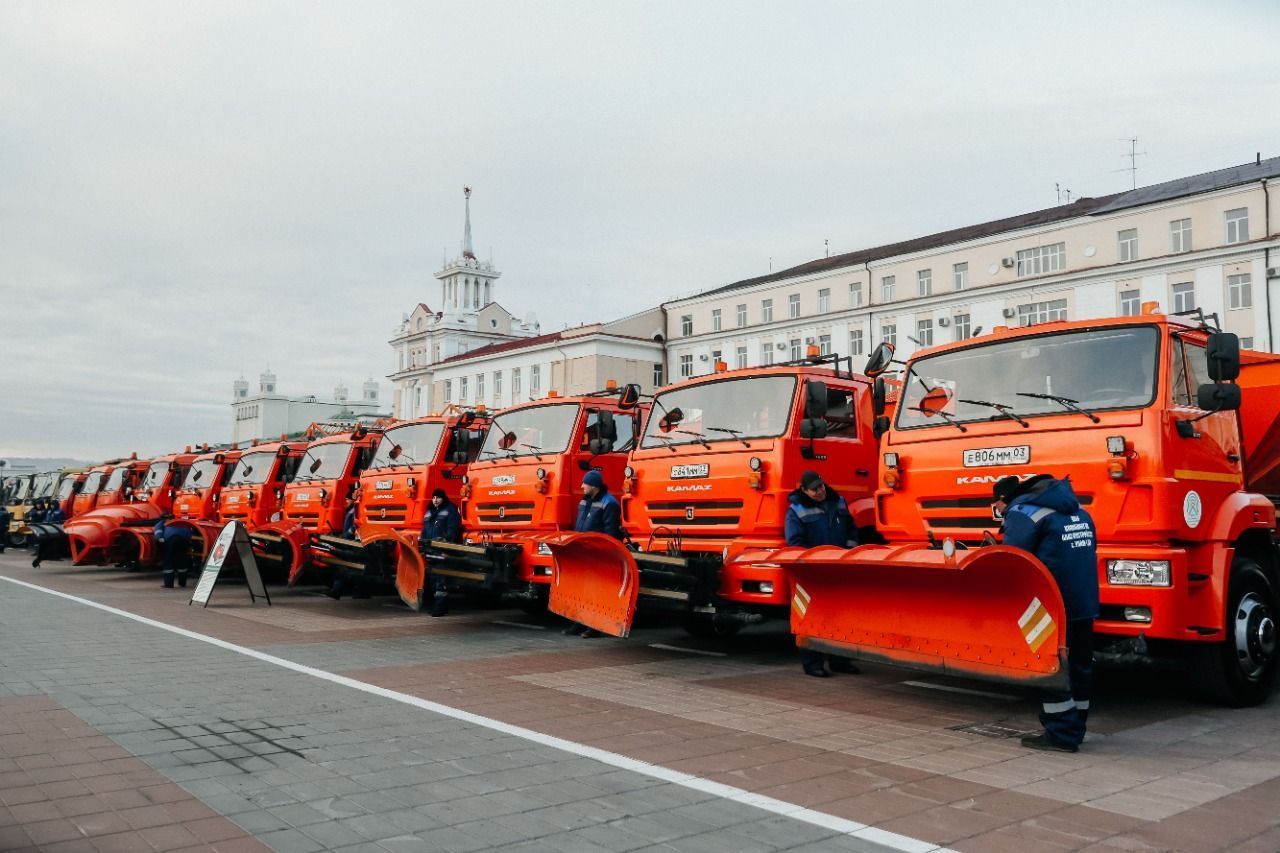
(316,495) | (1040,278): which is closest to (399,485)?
(316,495)

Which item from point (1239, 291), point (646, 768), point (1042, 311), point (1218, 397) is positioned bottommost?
point (646, 768)

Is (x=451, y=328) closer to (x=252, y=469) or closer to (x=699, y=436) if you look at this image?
(x=252, y=469)

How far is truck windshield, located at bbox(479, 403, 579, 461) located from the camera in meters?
11.6

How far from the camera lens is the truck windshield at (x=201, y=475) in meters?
20.0

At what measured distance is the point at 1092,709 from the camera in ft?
23.5

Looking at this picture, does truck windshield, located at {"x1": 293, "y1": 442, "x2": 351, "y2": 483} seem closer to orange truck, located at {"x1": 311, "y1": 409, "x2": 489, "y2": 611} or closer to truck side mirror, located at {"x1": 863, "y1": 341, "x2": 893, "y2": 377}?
orange truck, located at {"x1": 311, "y1": 409, "x2": 489, "y2": 611}

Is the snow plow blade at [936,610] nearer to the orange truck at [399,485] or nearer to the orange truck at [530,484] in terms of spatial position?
the orange truck at [530,484]

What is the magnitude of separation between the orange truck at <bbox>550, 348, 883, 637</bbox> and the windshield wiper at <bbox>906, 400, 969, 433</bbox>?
108cm

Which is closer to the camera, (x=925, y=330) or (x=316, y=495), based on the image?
(x=316, y=495)

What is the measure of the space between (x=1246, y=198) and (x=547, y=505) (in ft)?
127

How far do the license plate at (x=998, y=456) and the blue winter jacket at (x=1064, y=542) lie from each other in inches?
48.8

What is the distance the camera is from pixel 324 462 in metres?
16.2

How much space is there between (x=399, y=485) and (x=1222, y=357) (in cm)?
1003

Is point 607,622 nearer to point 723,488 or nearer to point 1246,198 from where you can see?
point 723,488
